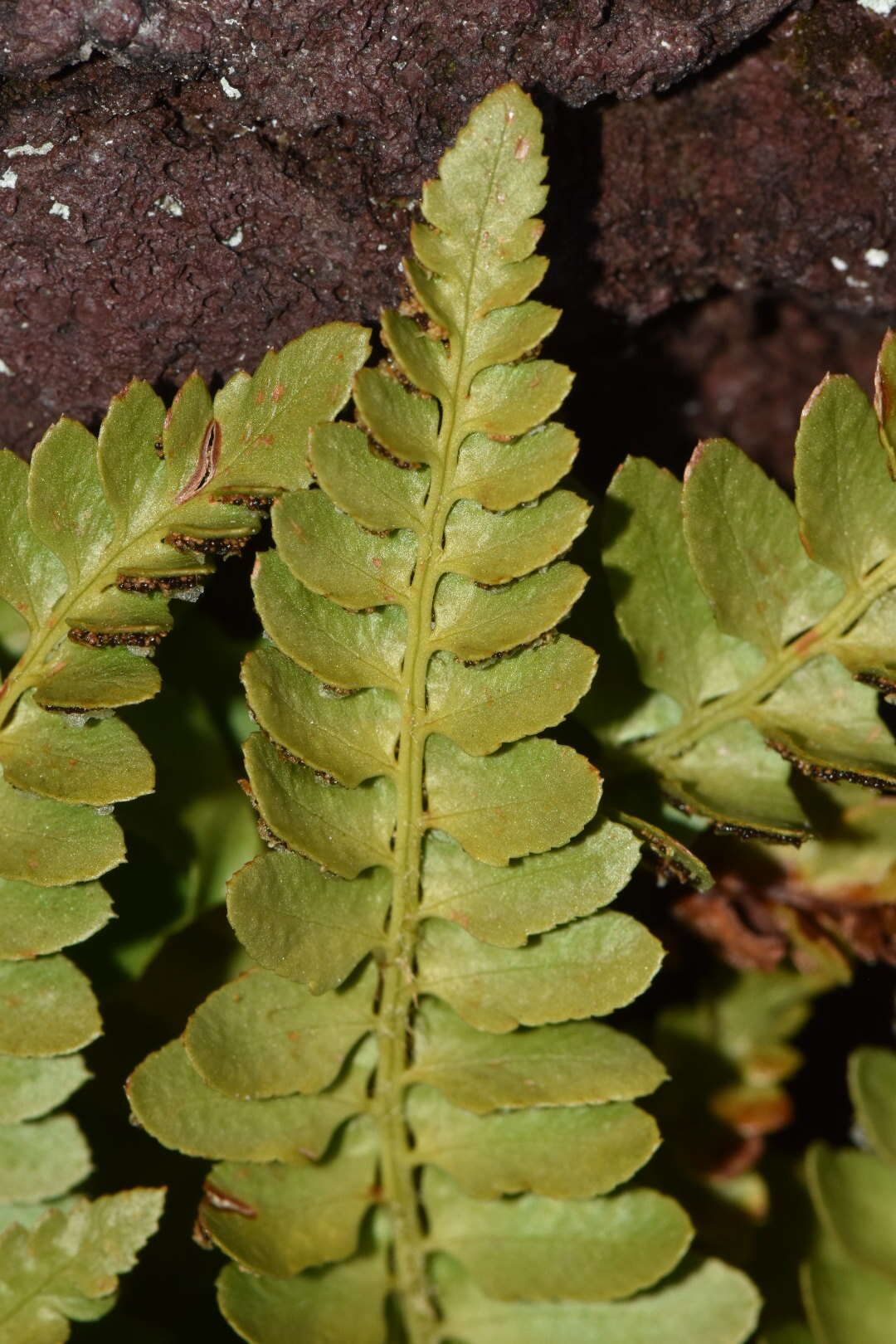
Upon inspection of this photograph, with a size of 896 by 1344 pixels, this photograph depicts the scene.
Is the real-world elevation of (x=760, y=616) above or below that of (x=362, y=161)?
below

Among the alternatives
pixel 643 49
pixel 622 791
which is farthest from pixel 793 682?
pixel 643 49

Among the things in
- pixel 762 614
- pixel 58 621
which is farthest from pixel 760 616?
pixel 58 621

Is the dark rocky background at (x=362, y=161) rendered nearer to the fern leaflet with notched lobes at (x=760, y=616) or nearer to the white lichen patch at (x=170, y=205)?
the white lichen patch at (x=170, y=205)

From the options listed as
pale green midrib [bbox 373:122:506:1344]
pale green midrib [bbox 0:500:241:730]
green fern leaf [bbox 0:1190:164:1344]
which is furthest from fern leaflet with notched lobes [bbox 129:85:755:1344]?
pale green midrib [bbox 0:500:241:730]

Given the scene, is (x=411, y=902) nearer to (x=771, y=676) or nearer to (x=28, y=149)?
(x=771, y=676)

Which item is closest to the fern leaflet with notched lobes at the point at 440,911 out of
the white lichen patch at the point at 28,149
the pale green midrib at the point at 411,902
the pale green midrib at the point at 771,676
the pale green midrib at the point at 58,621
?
the pale green midrib at the point at 411,902

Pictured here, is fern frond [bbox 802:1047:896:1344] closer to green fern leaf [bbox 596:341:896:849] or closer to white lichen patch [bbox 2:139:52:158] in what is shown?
green fern leaf [bbox 596:341:896:849]

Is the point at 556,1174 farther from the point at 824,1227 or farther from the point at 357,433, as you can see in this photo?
the point at 357,433
